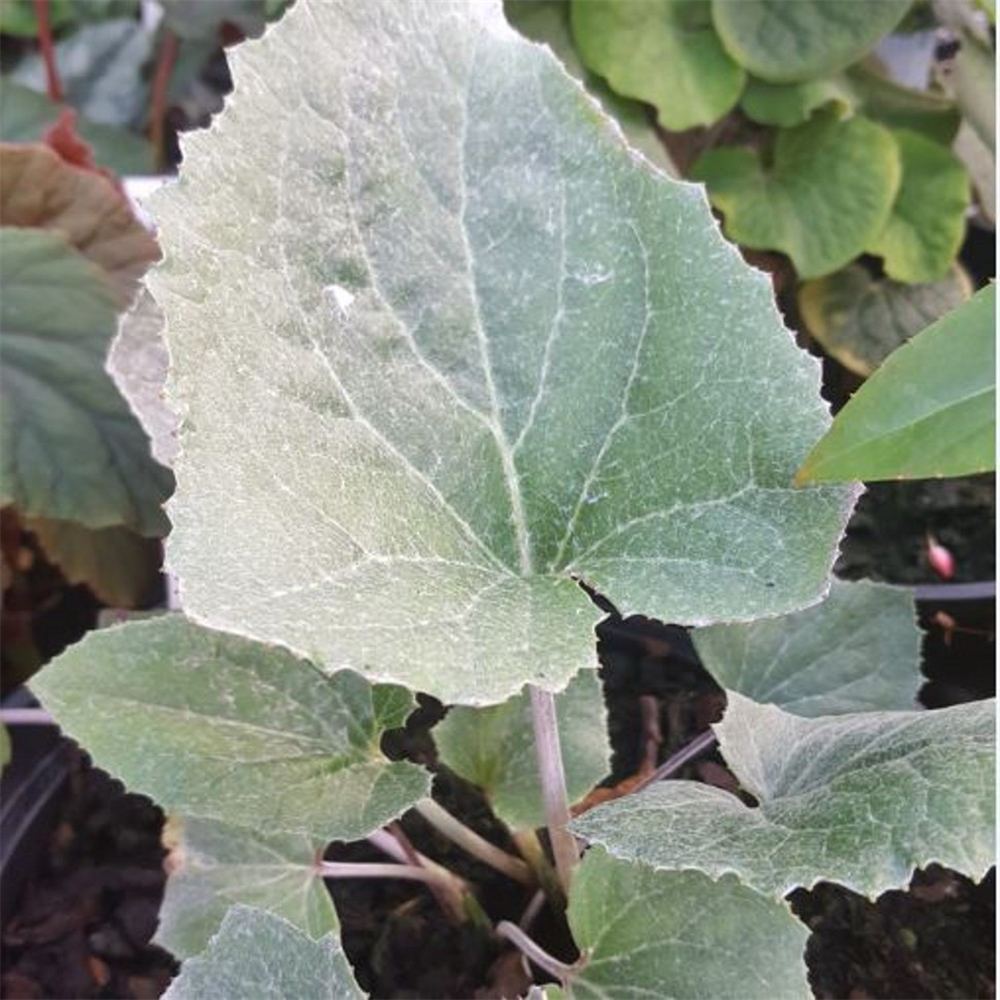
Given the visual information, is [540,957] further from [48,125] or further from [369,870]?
[48,125]

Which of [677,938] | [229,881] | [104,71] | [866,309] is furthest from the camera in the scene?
[104,71]

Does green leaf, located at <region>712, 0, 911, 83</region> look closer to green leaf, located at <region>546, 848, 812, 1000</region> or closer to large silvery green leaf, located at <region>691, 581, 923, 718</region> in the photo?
large silvery green leaf, located at <region>691, 581, 923, 718</region>

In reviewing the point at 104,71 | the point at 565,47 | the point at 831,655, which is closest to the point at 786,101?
the point at 565,47

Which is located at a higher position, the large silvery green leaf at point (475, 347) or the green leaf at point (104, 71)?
the large silvery green leaf at point (475, 347)

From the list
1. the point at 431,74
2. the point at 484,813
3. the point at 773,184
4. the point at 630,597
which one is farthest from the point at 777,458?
Answer: the point at 773,184

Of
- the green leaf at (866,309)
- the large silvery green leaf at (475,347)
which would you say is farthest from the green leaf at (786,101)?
the large silvery green leaf at (475,347)

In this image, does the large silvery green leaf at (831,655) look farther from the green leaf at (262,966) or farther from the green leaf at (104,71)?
the green leaf at (104,71)

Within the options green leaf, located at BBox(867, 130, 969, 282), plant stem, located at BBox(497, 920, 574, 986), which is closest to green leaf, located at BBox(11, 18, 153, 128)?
green leaf, located at BBox(867, 130, 969, 282)
